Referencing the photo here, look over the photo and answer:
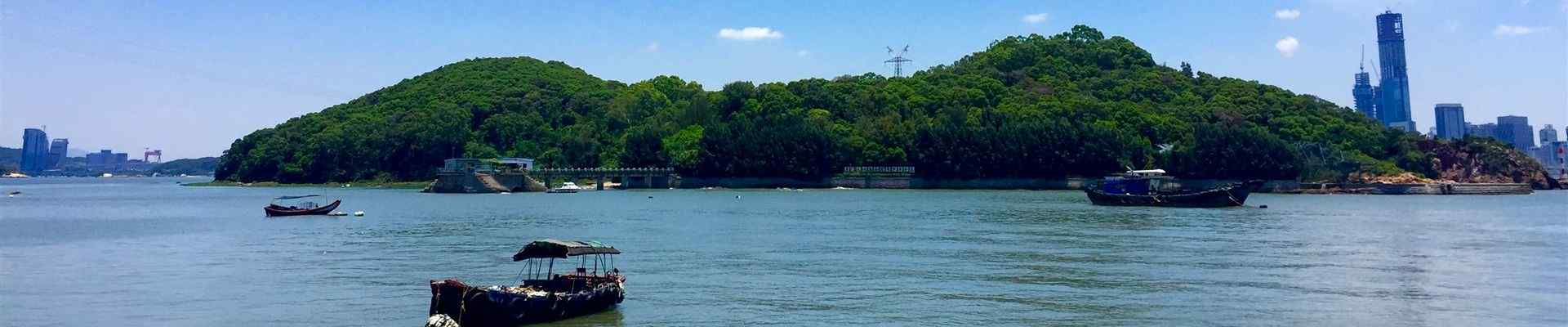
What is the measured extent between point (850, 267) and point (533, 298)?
58.5ft

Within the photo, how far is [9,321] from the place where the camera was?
111 ft

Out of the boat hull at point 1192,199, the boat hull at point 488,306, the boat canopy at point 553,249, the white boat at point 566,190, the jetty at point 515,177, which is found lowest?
the boat hull at point 488,306

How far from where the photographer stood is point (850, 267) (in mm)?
47469

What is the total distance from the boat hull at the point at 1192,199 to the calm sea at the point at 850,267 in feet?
25.6

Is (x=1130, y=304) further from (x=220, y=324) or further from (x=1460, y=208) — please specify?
(x=1460, y=208)

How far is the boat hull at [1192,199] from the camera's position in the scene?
100500 millimetres

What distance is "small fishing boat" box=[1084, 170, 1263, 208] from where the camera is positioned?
330 ft

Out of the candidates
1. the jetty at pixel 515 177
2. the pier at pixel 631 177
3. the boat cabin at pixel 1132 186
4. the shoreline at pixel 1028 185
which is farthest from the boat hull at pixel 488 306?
the pier at pixel 631 177

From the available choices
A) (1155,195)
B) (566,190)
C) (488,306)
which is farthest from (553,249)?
(566,190)

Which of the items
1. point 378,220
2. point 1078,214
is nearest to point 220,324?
point 378,220

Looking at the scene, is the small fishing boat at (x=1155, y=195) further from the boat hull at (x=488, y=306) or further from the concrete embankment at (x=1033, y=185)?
the boat hull at (x=488, y=306)

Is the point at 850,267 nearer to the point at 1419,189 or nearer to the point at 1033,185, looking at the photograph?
the point at 1033,185

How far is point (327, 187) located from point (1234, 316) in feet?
599

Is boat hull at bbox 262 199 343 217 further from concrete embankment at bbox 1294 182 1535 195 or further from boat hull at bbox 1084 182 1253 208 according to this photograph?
concrete embankment at bbox 1294 182 1535 195
